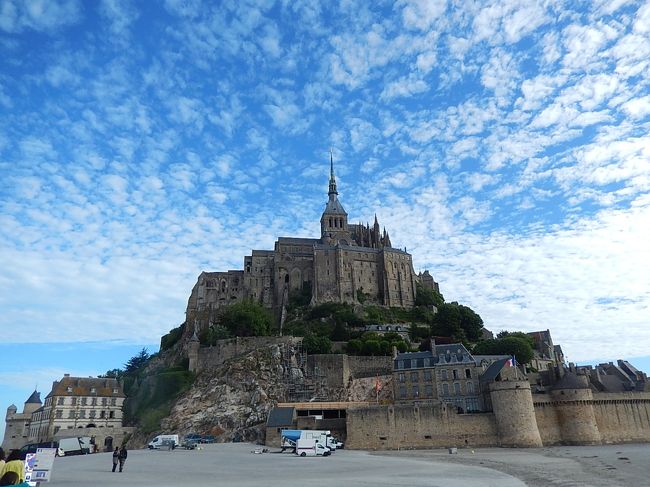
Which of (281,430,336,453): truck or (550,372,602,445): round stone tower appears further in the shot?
(550,372,602,445): round stone tower

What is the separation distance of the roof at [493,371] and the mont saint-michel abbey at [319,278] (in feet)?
133

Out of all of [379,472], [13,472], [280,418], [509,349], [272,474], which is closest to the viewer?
[13,472]

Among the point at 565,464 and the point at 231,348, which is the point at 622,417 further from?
the point at 231,348

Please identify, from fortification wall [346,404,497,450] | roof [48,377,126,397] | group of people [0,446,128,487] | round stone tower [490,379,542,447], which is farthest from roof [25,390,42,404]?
group of people [0,446,128,487]

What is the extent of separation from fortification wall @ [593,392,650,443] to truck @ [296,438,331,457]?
2694 centimetres

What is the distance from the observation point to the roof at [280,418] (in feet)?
147

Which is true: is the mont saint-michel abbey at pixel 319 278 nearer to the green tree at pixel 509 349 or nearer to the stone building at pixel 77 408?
the stone building at pixel 77 408

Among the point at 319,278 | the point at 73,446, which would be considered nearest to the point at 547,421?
the point at 73,446

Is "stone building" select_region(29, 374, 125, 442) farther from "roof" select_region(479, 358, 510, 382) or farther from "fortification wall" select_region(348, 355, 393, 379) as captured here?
"roof" select_region(479, 358, 510, 382)

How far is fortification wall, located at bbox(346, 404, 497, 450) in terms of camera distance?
43469 millimetres

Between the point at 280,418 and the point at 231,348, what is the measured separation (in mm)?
18468

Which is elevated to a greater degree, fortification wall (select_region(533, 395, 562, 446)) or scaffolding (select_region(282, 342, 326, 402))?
scaffolding (select_region(282, 342, 326, 402))

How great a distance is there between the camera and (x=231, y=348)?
61875 mm

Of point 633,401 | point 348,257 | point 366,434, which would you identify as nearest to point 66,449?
point 366,434
